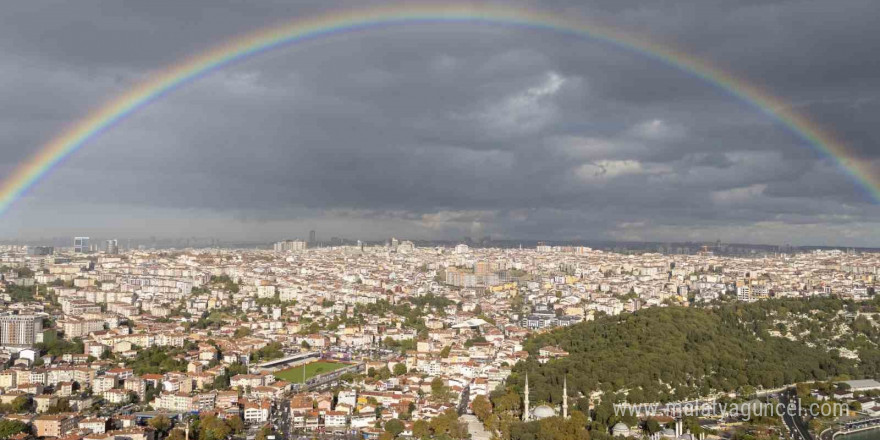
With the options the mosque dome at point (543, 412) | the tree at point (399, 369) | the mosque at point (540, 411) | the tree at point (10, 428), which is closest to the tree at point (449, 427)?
the mosque at point (540, 411)

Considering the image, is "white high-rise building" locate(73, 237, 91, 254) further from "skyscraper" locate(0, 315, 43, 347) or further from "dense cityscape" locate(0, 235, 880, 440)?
"skyscraper" locate(0, 315, 43, 347)

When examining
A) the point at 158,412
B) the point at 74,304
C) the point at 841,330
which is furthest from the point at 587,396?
the point at 74,304

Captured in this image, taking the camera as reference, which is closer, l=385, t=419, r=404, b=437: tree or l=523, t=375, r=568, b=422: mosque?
l=385, t=419, r=404, b=437: tree

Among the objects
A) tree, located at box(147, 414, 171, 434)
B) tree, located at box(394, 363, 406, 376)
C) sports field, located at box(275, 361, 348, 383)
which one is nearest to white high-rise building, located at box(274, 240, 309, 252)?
sports field, located at box(275, 361, 348, 383)

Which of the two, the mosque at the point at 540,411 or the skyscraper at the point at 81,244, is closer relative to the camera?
the mosque at the point at 540,411

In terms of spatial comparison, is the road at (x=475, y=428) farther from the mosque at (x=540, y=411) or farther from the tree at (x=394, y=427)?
the tree at (x=394, y=427)
